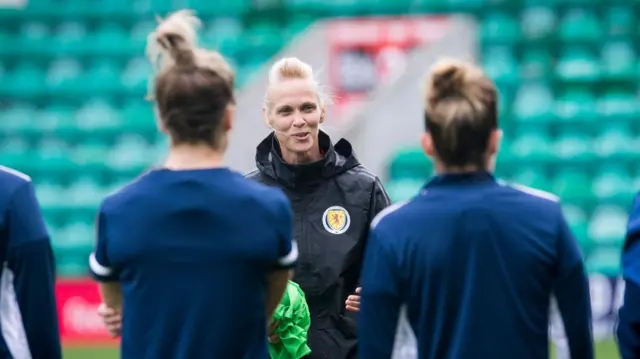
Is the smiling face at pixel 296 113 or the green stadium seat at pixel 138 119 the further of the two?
the green stadium seat at pixel 138 119

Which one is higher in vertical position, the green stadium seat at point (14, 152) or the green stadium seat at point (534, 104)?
the green stadium seat at point (534, 104)

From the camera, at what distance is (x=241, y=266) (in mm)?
3070

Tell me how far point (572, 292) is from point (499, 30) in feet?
Answer: 35.0

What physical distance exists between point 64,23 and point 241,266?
1227cm

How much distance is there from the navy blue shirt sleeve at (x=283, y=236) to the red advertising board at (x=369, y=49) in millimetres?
10090

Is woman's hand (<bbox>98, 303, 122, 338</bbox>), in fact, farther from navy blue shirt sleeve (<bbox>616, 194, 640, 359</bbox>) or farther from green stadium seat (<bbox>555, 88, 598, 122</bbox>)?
Result: green stadium seat (<bbox>555, 88, 598, 122</bbox>)

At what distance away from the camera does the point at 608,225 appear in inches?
492

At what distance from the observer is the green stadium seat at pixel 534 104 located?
1306cm

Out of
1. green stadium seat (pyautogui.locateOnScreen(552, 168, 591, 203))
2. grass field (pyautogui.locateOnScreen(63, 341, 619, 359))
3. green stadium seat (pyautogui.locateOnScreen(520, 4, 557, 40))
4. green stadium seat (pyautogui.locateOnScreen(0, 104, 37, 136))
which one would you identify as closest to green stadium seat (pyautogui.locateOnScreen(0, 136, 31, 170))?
green stadium seat (pyautogui.locateOnScreen(0, 104, 37, 136))

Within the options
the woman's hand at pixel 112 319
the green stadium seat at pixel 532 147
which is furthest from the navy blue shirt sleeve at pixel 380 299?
the green stadium seat at pixel 532 147

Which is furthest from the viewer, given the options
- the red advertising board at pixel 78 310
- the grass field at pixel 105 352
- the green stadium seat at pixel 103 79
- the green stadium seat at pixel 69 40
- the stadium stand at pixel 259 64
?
the green stadium seat at pixel 69 40

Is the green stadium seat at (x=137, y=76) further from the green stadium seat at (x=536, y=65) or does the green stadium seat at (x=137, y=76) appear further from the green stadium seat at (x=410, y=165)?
the green stadium seat at (x=536, y=65)

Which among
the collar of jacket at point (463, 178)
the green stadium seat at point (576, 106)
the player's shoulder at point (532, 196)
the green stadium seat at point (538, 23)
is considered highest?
the collar of jacket at point (463, 178)

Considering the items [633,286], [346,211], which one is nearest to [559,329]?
[633,286]
